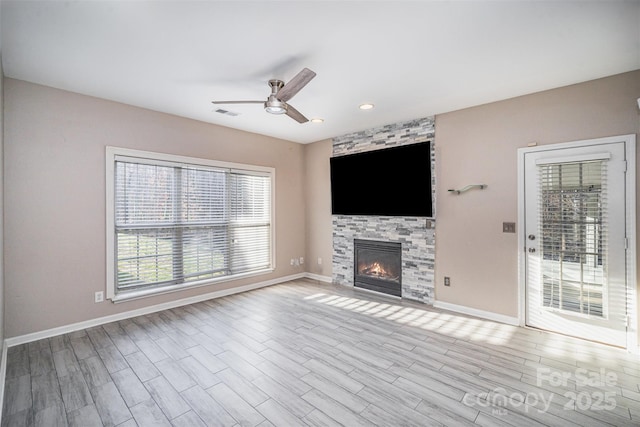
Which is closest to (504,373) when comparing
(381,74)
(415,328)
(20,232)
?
(415,328)

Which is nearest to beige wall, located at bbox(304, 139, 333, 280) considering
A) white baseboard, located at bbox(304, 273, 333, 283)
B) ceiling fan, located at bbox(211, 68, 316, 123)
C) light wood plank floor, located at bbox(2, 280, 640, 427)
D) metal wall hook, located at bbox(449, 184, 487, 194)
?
white baseboard, located at bbox(304, 273, 333, 283)

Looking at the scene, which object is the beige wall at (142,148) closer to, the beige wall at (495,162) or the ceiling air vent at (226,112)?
the beige wall at (495,162)

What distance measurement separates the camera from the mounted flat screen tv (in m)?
4.29

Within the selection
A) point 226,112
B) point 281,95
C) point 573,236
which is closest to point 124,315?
point 226,112

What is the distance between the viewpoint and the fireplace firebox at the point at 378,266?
4.68m

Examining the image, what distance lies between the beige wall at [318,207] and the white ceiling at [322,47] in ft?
7.16

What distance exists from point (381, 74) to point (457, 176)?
191 cm

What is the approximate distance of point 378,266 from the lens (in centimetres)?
495

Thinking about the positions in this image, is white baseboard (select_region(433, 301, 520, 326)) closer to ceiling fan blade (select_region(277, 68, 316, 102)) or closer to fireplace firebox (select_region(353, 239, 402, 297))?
fireplace firebox (select_region(353, 239, 402, 297))

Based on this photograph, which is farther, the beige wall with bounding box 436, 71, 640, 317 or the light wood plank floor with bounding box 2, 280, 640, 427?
the beige wall with bounding box 436, 71, 640, 317

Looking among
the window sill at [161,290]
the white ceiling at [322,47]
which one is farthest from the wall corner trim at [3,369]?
the white ceiling at [322,47]

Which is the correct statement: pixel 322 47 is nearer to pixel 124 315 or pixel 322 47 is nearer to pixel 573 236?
pixel 573 236

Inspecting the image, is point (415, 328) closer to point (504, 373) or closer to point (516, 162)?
point (504, 373)

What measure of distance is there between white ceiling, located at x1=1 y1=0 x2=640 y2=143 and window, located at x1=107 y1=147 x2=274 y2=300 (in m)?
1.00
